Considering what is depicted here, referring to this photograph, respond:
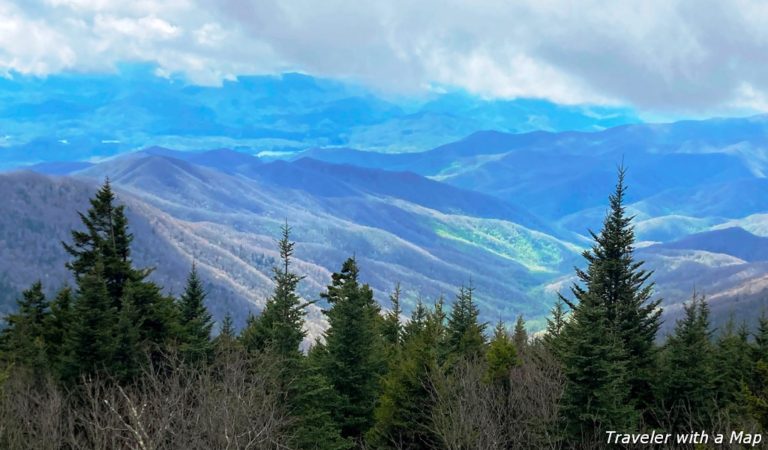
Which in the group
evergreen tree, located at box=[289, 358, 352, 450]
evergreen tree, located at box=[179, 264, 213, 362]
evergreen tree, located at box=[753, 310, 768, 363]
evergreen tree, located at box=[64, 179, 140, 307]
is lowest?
evergreen tree, located at box=[289, 358, 352, 450]

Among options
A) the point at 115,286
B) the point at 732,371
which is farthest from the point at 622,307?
the point at 115,286

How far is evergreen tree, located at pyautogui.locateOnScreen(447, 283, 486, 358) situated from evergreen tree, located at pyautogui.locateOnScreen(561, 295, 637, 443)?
12562 mm

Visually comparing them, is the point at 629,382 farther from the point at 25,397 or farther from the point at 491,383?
the point at 25,397

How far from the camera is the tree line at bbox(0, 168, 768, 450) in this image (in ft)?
81.6

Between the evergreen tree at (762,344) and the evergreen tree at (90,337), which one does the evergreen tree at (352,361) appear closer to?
the evergreen tree at (90,337)

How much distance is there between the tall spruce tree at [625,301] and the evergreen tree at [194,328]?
1902 cm

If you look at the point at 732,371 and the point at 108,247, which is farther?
the point at 108,247

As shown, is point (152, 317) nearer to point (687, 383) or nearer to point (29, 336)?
→ point (29, 336)

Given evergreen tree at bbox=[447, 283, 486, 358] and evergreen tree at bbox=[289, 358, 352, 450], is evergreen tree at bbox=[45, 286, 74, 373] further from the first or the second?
evergreen tree at bbox=[447, 283, 486, 358]

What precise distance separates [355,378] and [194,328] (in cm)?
1056

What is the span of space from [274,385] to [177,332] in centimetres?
1328

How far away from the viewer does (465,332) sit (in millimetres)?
46844

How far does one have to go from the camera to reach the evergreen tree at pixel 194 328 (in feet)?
110

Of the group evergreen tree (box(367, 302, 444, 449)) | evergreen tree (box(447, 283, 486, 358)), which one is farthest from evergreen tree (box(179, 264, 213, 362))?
evergreen tree (box(447, 283, 486, 358))
